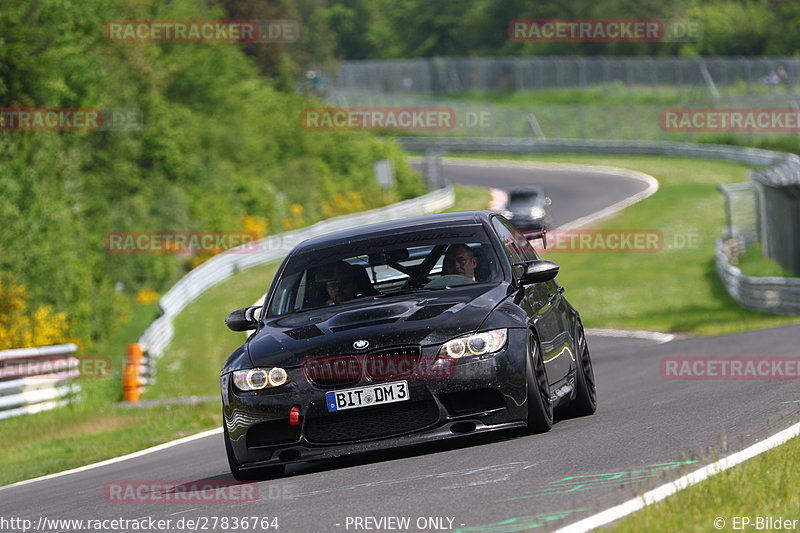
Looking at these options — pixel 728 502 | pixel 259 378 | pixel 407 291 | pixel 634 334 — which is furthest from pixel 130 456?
pixel 634 334

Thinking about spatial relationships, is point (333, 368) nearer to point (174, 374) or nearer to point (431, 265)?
point (431, 265)

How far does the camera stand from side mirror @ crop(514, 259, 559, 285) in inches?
375

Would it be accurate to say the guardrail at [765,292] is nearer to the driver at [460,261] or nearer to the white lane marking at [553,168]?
the white lane marking at [553,168]

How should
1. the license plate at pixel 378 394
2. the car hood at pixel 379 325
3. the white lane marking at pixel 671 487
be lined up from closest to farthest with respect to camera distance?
the white lane marking at pixel 671 487, the license plate at pixel 378 394, the car hood at pixel 379 325

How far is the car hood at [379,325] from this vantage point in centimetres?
854

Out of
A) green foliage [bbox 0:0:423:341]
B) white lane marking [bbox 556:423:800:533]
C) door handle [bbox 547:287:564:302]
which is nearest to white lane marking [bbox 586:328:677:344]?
door handle [bbox 547:287:564:302]

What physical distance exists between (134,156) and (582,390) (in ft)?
172

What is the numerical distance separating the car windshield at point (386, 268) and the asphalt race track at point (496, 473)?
109 centimetres

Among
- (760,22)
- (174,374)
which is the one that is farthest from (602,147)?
(174,374)

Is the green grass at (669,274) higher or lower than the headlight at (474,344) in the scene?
lower

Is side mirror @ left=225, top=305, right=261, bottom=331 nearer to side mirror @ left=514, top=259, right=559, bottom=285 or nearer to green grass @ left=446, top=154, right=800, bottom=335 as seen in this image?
side mirror @ left=514, top=259, right=559, bottom=285

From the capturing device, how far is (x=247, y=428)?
873 cm

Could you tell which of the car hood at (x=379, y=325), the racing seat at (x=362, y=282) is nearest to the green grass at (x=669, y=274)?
the racing seat at (x=362, y=282)

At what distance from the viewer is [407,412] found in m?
8.51
